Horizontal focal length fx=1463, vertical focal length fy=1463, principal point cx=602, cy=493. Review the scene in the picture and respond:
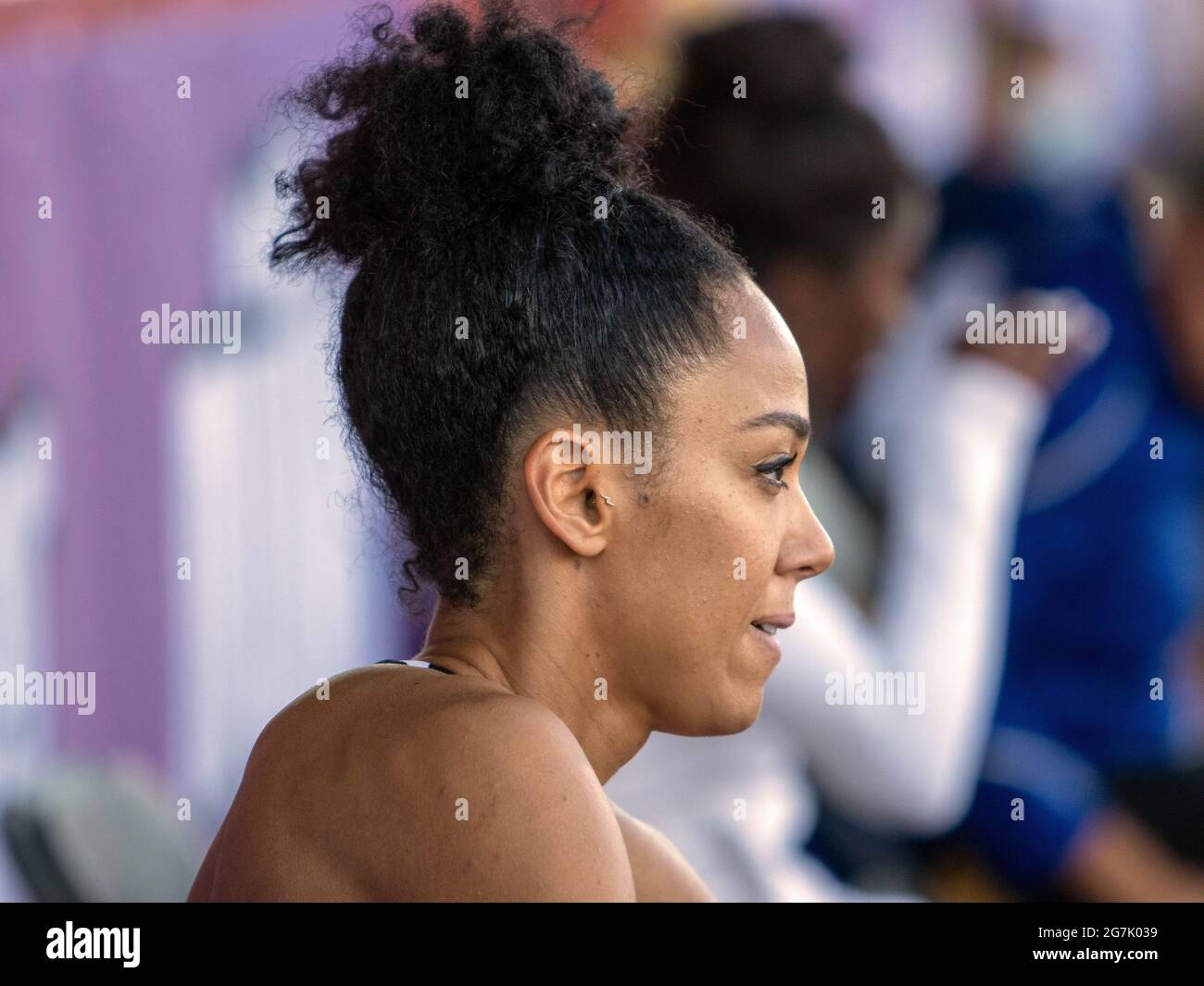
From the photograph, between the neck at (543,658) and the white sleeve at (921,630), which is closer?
the neck at (543,658)

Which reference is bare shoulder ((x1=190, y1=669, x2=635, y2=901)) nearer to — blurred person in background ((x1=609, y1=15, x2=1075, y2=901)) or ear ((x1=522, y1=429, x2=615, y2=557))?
ear ((x1=522, y1=429, x2=615, y2=557))

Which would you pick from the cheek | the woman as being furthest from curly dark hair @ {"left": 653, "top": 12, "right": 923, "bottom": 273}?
the cheek

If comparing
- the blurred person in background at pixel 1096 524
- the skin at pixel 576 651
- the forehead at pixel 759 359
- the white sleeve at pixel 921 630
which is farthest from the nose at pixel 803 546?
the blurred person in background at pixel 1096 524

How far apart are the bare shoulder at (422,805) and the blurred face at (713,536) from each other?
184 millimetres

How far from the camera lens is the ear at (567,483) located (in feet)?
4.24

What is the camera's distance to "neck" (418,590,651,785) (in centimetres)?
135

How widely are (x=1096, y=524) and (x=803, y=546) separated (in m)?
2.05

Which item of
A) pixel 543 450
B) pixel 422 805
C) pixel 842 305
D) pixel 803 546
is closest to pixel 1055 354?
pixel 842 305

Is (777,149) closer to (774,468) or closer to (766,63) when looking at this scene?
(766,63)

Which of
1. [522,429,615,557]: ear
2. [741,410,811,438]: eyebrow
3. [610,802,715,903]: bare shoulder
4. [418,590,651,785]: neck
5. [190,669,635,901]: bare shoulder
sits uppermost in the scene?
[741,410,811,438]: eyebrow

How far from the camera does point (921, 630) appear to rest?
253 centimetres

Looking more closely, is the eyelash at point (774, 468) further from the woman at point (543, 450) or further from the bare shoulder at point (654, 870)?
the bare shoulder at point (654, 870)

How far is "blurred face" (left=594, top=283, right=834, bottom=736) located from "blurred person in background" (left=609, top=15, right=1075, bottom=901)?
99 cm

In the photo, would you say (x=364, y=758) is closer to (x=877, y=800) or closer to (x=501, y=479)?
(x=501, y=479)
